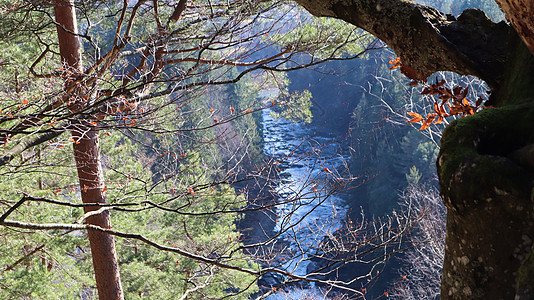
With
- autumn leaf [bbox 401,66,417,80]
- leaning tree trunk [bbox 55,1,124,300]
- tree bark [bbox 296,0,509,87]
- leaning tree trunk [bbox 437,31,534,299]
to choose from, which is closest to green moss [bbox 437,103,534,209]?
leaning tree trunk [bbox 437,31,534,299]

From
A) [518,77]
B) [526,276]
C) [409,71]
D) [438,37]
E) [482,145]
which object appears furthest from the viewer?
[409,71]

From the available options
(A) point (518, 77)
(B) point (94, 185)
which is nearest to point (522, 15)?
(A) point (518, 77)

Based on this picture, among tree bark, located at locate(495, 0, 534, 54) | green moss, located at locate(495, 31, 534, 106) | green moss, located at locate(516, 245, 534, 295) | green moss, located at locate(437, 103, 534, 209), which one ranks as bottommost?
green moss, located at locate(516, 245, 534, 295)

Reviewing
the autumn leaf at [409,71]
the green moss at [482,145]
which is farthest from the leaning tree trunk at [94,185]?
the green moss at [482,145]

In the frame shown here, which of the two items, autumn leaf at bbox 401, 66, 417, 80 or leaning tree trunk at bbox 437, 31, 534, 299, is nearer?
A: leaning tree trunk at bbox 437, 31, 534, 299

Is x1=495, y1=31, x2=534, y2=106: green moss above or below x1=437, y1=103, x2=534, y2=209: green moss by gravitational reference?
above

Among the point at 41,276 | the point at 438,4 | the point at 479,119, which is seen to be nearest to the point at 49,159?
the point at 41,276

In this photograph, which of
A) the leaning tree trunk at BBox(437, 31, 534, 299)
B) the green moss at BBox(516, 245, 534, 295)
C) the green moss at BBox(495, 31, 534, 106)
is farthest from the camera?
the green moss at BBox(495, 31, 534, 106)

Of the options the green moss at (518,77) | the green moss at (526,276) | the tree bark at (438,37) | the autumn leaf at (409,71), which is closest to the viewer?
the green moss at (526,276)

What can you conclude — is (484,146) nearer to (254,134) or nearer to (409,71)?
(409,71)

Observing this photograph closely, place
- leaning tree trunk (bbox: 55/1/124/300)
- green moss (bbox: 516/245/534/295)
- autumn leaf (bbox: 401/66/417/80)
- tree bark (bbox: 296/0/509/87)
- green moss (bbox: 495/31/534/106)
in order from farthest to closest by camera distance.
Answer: leaning tree trunk (bbox: 55/1/124/300) → autumn leaf (bbox: 401/66/417/80) → tree bark (bbox: 296/0/509/87) → green moss (bbox: 495/31/534/106) → green moss (bbox: 516/245/534/295)

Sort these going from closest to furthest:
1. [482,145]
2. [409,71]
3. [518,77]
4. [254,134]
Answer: [482,145]
[518,77]
[409,71]
[254,134]

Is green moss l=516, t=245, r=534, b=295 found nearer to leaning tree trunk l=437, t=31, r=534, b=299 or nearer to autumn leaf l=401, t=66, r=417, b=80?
leaning tree trunk l=437, t=31, r=534, b=299

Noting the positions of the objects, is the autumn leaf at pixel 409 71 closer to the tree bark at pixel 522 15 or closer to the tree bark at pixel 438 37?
the tree bark at pixel 438 37
